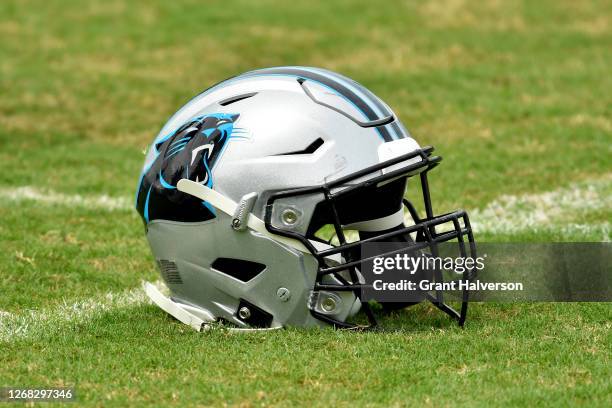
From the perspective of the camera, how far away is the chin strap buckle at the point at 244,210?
4.55 m

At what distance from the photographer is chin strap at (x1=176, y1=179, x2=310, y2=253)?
457cm

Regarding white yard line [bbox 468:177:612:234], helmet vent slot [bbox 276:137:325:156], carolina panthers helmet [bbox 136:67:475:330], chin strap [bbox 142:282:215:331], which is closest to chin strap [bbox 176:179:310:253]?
carolina panthers helmet [bbox 136:67:475:330]

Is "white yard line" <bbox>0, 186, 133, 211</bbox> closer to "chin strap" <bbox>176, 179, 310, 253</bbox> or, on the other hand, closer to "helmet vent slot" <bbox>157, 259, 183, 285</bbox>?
"helmet vent slot" <bbox>157, 259, 183, 285</bbox>

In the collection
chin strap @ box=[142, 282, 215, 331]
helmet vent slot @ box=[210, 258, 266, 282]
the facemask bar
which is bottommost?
chin strap @ box=[142, 282, 215, 331]

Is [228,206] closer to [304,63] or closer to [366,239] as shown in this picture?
[366,239]

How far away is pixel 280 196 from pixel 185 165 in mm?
481

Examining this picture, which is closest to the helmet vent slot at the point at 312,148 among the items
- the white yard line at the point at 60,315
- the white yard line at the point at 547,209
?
the white yard line at the point at 60,315

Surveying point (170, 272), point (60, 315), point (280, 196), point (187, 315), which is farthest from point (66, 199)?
point (280, 196)

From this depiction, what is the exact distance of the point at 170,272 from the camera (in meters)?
4.91

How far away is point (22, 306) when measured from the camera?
537 centimetres

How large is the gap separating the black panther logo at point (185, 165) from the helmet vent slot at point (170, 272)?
21 cm

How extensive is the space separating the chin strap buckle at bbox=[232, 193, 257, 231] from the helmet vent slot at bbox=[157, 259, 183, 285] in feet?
1.53

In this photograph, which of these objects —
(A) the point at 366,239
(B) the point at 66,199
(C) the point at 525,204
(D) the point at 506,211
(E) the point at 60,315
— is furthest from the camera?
(B) the point at 66,199

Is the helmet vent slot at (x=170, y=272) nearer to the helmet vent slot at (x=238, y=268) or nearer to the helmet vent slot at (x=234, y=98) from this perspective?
the helmet vent slot at (x=238, y=268)
